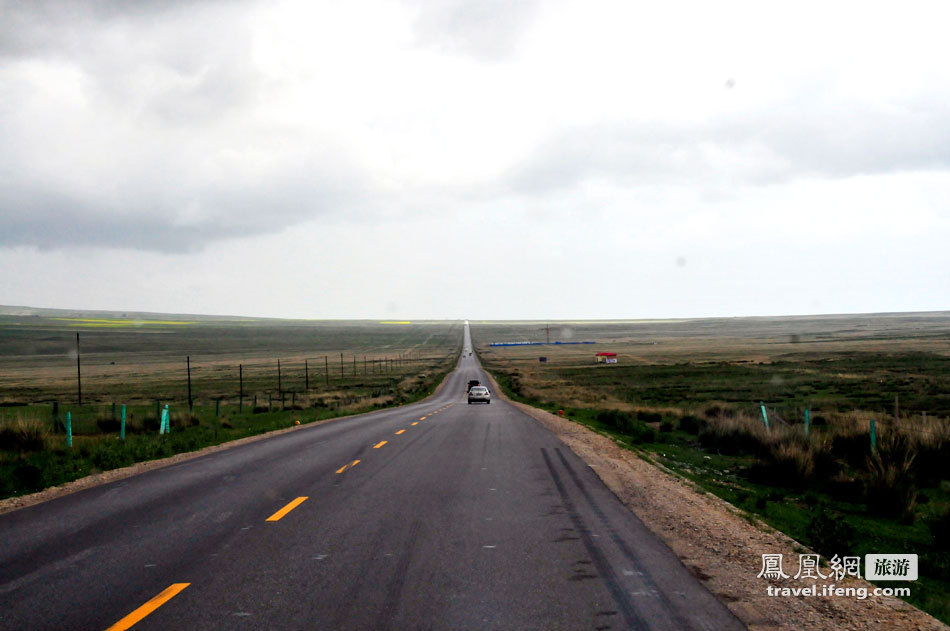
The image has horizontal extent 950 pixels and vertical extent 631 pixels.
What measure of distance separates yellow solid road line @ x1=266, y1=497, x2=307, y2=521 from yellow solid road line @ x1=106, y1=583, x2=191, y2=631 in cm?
304

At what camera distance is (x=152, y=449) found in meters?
18.5

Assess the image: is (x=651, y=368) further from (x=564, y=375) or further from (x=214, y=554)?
(x=214, y=554)

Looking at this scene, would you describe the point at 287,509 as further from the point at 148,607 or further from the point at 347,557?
the point at 148,607

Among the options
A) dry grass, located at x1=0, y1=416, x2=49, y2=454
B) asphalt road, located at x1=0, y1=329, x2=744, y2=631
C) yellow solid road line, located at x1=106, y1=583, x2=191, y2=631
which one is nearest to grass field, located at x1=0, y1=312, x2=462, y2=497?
dry grass, located at x1=0, y1=416, x2=49, y2=454

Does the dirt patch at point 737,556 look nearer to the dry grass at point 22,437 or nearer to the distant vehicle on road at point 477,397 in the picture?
the dry grass at point 22,437

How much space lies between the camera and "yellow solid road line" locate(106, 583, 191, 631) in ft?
17.9

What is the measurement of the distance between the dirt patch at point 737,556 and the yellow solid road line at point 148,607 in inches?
198

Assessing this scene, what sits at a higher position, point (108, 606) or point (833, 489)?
point (108, 606)

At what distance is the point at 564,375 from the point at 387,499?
253 ft

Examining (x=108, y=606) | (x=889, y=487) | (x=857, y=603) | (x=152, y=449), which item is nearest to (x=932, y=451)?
(x=889, y=487)

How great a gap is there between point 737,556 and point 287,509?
20.7ft

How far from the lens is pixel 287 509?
10.1 metres

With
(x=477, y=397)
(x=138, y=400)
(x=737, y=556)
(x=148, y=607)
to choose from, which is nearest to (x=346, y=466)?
(x=148, y=607)

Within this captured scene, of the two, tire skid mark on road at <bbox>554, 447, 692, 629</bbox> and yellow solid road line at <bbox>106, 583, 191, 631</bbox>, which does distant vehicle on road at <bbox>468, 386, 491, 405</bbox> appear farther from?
yellow solid road line at <bbox>106, 583, 191, 631</bbox>
